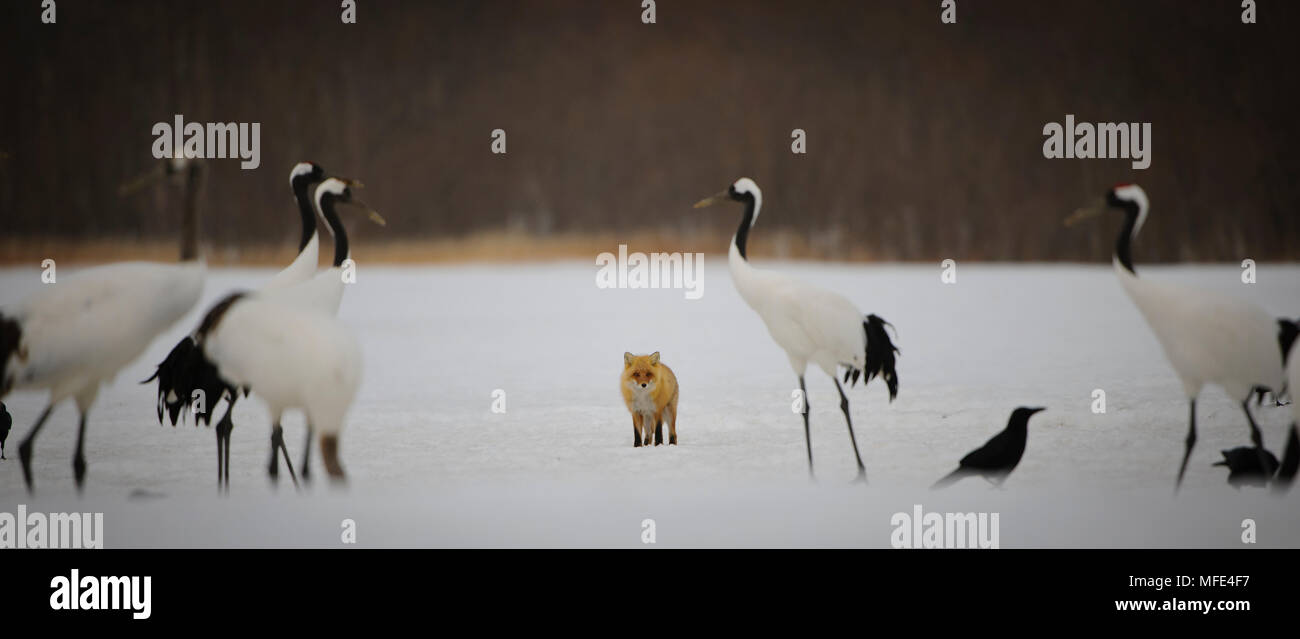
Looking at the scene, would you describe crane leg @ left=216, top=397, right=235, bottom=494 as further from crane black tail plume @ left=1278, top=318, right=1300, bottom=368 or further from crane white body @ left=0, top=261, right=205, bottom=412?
crane black tail plume @ left=1278, top=318, right=1300, bottom=368

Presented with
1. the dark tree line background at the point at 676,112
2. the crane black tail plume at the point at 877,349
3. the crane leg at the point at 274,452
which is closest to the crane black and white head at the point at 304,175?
the crane leg at the point at 274,452

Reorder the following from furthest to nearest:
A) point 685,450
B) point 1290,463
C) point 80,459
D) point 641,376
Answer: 1. point 685,450
2. point 641,376
3. point 1290,463
4. point 80,459

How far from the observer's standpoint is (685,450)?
18.9 feet

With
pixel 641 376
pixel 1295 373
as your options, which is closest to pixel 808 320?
pixel 641 376

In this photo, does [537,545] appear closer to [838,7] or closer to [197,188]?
[197,188]

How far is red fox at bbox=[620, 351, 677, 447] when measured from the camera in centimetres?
555

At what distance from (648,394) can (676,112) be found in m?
14.6

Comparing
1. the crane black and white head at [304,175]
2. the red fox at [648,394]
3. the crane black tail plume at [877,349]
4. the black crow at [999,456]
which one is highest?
the crane black and white head at [304,175]

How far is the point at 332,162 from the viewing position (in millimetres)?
18953

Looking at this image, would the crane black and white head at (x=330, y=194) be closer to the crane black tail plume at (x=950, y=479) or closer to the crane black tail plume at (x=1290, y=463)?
the crane black tail plume at (x=950, y=479)

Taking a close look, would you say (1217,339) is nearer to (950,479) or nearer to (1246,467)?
(1246,467)

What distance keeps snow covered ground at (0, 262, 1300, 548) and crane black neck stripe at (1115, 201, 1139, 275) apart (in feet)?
3.26

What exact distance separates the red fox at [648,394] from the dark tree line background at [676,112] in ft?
41.8

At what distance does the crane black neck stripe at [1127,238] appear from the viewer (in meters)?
4.83
